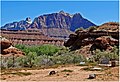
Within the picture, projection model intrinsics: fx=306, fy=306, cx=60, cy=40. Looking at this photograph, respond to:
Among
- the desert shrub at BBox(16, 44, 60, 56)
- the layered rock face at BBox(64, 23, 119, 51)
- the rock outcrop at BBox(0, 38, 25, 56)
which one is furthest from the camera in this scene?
the desert shrub at BBox(16, 44, 60, 56)

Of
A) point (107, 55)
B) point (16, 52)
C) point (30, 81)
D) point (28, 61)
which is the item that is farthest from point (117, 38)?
point (30, 81)

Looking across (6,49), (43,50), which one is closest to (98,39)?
(6,49)

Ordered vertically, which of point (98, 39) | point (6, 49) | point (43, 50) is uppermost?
point (98, 39)

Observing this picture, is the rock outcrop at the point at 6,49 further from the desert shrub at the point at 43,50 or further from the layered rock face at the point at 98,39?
the layered rock face at the point at 98,39

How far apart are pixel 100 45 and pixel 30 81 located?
3667 cm

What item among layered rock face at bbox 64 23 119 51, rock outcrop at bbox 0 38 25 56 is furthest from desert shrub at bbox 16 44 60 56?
rock outcrop at bbox 0 38 25 56

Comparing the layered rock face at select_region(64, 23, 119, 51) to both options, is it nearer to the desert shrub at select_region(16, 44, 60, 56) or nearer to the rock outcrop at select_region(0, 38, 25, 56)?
the desert shrub at select_region(16, 44, 60, 56)

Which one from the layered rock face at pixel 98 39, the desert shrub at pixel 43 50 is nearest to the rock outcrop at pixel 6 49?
the desert shrub at pixel 43 50

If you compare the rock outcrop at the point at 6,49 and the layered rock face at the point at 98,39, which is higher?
the layered rock face at the point at 98,39

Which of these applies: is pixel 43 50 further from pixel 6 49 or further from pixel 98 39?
pixel 6 49

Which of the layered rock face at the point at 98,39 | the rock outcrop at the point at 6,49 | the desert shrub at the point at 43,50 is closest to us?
the rock outcrop at the point at 6,49

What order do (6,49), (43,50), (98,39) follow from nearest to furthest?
(6,49)
(98,39)
(43,50)

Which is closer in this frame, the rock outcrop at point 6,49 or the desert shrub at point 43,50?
the rock outcrop at point 6,49

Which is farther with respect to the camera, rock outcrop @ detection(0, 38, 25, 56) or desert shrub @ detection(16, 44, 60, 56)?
desert shrub @ detection(16, 44, 60, 56)
